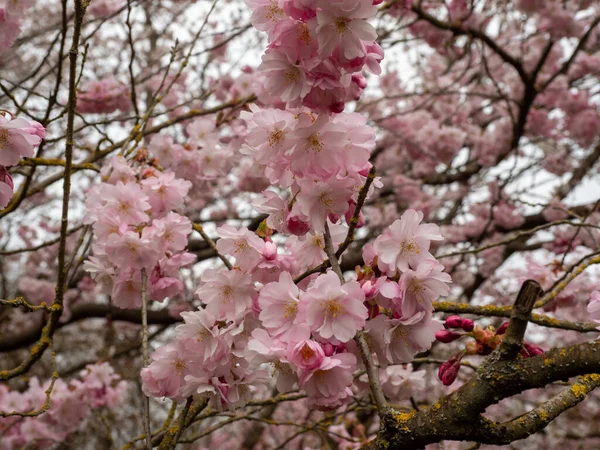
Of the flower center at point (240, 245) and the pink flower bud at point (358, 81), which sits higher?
the pink flower bud at point (358, 81)

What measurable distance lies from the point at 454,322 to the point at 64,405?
3.03 meters

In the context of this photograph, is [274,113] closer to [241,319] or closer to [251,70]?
[241,319]

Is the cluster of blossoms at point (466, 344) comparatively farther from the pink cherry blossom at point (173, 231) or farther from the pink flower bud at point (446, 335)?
the pink cherry blossom at point (173, 231)

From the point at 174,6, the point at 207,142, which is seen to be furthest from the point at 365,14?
the point at 174,6

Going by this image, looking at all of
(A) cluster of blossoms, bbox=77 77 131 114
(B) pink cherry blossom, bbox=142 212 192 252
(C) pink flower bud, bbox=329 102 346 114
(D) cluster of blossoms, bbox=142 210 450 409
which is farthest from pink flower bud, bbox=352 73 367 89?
(A) cluster of blossoms, bbox=77 77 131 114

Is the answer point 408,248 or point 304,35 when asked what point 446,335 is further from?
point 304,35

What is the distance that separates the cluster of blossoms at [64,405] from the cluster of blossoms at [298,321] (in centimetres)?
229

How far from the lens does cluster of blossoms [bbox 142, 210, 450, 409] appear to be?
1.22 metres

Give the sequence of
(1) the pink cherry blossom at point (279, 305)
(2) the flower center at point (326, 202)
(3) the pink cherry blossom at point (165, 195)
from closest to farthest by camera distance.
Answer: (1) the pink cherry blossom at point (279, 305), (2) the flower center at point (326, 202), (3) the pink cherry blossom at point (165, 195)

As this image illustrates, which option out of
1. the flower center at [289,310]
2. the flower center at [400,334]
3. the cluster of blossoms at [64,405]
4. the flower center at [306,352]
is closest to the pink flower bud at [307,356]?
the flower center at [306,352]

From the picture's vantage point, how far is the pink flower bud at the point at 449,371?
1.38 meters

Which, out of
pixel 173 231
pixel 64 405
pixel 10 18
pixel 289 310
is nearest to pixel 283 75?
pixel 289 310

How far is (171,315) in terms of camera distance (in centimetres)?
476

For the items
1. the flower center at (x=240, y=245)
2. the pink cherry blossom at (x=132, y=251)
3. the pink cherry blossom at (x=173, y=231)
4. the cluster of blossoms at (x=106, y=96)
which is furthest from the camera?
the cluster of blossoms at (x=106, y=96)
